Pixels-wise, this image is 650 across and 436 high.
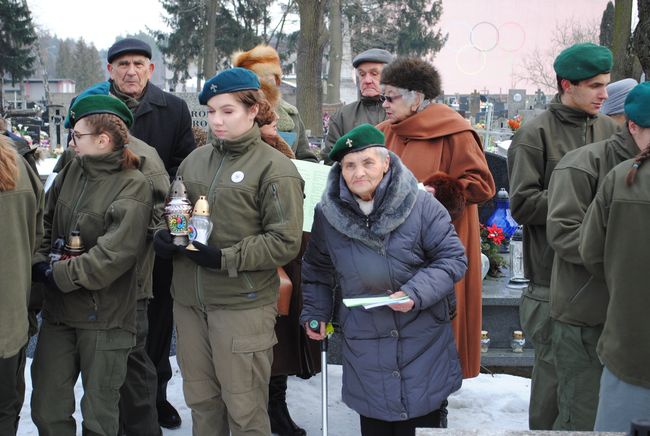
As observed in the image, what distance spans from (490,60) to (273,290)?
64078mm

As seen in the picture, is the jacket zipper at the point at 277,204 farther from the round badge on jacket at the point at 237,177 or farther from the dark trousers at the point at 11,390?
the dark trousers at the point at 11,390

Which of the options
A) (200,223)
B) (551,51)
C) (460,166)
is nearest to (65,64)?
(551,51)

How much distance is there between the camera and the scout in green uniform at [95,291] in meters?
3.61

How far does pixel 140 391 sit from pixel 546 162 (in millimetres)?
2397

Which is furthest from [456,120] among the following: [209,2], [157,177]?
[209,2]

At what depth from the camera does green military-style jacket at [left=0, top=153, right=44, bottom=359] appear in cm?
325

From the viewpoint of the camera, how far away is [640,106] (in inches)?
111

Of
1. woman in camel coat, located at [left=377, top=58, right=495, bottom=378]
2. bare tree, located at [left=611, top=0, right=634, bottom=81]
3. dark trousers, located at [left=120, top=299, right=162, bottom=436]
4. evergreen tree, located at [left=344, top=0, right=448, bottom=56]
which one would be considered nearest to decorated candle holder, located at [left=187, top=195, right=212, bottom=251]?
dark trousers, located at [left=120, top=299, right=162, bottom=436]

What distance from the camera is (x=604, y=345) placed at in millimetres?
2752

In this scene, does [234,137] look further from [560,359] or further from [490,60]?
[490,60]

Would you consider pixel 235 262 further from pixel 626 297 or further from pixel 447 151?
pixel 626 297

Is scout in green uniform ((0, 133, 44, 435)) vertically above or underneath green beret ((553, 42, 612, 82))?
underneath

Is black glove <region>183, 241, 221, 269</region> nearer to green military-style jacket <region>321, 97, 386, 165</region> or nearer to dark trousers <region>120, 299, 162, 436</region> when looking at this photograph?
dark trousers <region>120, 299, 162, 436</region>

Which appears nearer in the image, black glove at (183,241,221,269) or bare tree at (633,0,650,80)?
black glove at (183,241,221,269)
